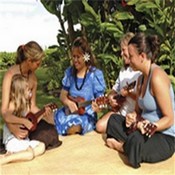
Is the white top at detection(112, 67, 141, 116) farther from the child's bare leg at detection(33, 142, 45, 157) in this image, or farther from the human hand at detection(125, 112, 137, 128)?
the child's bare leg at detection(33, 142, 45, 157)

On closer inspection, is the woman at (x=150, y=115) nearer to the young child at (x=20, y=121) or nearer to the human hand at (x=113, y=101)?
the human hand at (x=113, y=101)

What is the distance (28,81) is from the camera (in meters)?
3.98

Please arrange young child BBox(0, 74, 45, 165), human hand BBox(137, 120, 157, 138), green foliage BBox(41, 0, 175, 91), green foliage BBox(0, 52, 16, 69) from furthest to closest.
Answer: green foliage BBox(0, 52, 16, 69) → green foliage BBox(41, 0, 175, 91) → young child BBox(0, 74, 45, 165) → human hand BBox(137, 120, 157, 138)

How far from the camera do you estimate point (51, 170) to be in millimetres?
3301

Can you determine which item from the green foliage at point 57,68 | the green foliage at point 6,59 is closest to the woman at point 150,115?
the green foliage at point 57,68

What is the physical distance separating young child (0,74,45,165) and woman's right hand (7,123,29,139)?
27mm

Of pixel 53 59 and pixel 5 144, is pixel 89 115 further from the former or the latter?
pixel 53 59

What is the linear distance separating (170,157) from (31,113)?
1258 mm

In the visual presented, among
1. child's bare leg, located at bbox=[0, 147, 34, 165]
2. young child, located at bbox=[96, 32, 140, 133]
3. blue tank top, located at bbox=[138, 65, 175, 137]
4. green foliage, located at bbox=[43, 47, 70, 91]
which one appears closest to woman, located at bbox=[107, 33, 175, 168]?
blue tank top, located at bbox=[138, 65, 175, 137]

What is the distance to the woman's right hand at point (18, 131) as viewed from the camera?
Answer: 11.8 feet

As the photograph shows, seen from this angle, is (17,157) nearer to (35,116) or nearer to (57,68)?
(35,116)

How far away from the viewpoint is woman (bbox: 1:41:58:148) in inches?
142

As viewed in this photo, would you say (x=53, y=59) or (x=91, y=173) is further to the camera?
(x=53, y=59)

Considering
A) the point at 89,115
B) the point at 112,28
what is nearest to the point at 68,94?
the point at 89,115
